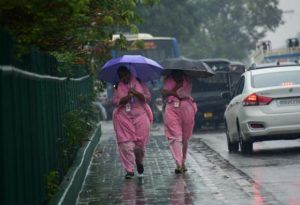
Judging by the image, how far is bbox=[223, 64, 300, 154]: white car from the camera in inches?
679

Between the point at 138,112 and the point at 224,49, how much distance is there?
242 ft

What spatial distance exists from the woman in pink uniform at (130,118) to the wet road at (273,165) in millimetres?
1663

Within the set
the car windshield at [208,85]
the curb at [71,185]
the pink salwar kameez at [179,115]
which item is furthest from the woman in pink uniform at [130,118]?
the car windshield at [208,85]

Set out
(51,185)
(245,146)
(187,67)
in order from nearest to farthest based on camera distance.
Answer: (51,185), (187,67), (245,146)

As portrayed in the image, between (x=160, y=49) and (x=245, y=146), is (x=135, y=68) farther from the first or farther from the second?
(x=160, y=49)

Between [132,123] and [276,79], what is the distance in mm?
4499

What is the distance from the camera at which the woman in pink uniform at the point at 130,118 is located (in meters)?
14.1

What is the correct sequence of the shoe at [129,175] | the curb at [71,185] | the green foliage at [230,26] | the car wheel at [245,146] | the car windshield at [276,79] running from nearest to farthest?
the curb at [71,185], the shoe at [129,175], the car windshield at [276,79], the car wheel at [245,146], the green foliage at [230,26]

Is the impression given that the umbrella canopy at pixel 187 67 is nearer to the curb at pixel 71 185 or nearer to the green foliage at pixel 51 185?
the curb at pixel 71 185

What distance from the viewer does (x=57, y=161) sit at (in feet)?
36.6

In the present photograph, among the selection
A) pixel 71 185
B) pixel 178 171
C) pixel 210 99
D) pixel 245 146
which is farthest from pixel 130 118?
pixel 210 99

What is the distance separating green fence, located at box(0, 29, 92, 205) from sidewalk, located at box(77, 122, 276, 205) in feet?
2.89

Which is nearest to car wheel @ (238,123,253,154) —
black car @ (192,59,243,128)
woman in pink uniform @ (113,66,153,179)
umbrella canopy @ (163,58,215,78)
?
umbrella canopy @ (163,58,215,78)

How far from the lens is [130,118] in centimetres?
1425
